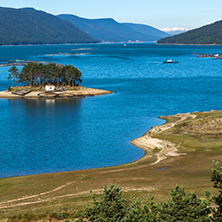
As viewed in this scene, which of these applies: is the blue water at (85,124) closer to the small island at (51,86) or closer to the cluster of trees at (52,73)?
the small island at (51,86)

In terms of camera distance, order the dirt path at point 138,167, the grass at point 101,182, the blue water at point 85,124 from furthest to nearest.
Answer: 1. the blue water at point 85,124
2. the dirt path at point 138,167
3. the grass at point 101,182

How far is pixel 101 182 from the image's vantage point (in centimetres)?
5231

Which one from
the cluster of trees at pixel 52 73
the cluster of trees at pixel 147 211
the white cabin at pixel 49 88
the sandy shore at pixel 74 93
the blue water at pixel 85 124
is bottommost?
the blue water at pixel 85 124

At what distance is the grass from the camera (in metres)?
41.7

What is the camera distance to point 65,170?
6250cm

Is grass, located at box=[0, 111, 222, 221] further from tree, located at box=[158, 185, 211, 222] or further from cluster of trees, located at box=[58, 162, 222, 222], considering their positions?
tree, located at box=[158, 185, 211, 222]

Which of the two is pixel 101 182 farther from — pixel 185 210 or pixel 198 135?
pixel 198 135

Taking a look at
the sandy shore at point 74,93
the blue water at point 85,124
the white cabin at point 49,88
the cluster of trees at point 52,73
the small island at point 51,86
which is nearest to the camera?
the blue water at point 85,124

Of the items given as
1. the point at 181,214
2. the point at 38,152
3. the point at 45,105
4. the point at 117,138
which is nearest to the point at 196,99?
the point at 45,105

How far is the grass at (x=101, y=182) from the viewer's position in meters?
41.7

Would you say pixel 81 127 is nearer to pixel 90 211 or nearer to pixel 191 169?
pixel 191 169

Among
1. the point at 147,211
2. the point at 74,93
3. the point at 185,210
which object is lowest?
the point at 74,93

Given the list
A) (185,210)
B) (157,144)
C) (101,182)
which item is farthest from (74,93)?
(185,210)

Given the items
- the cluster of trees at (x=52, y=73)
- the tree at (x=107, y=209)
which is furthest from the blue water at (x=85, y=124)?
the tree at (x=107, y=209)
